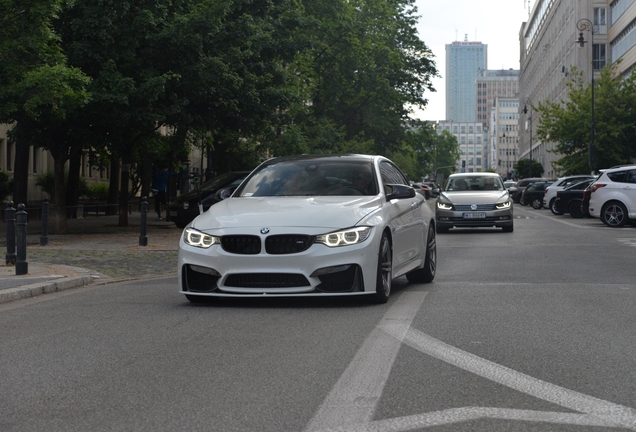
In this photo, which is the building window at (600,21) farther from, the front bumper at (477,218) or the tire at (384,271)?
the tire at (384,271)

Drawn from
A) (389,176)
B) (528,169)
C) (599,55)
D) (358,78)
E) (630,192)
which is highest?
(599,55)

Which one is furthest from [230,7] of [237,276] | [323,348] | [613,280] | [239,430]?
[239,430]

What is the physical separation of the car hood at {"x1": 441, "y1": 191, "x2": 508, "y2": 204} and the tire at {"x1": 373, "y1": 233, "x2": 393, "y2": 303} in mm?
15231

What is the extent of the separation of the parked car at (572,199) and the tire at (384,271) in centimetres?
2878

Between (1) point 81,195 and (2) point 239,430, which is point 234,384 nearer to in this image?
(2) point 239,430

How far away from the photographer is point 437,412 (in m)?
4.97

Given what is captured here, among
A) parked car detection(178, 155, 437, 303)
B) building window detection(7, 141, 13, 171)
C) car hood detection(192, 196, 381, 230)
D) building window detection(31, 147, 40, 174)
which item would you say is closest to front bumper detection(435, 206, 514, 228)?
parked car detection(178, 155, 437, 303)

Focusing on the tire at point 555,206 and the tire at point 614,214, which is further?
the tire at point 555,206

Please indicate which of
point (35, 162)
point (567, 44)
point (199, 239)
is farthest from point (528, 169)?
point (199, 239)

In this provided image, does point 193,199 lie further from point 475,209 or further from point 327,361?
point 327,361

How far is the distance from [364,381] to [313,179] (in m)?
5.08

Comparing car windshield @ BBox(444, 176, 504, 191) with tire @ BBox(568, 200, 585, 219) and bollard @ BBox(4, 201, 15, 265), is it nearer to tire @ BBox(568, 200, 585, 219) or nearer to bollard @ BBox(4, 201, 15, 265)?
tire @ BBox(568, 200, 585, 219)

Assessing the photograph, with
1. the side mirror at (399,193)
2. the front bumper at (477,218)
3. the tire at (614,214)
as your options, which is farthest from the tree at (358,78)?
the side mirror at (399,193)

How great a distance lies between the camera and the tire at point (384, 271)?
375 inches
